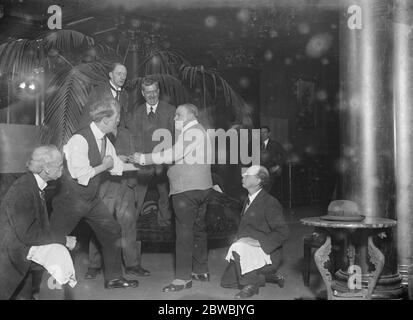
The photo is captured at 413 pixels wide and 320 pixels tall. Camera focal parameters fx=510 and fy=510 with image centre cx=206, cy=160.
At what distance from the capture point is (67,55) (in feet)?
21.1

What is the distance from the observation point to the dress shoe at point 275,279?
4191 millimetres

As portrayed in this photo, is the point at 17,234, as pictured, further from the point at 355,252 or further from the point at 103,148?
the point at 355,252

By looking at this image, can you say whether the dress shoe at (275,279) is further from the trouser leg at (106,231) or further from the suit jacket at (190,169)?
the trouser leg at (106,231)

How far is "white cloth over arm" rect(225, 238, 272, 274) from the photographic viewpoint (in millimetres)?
3850

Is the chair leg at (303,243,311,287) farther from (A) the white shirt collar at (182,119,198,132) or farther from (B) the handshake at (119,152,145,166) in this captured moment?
(B) the handshake at (119,152,145,166)

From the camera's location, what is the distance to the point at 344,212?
3.38 meters

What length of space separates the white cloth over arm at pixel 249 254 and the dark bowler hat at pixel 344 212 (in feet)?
2.29

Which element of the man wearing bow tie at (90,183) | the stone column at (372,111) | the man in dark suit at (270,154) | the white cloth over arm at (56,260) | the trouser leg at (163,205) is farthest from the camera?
the man in dark suit at (270,154)

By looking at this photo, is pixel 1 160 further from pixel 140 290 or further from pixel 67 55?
pixel 140 290

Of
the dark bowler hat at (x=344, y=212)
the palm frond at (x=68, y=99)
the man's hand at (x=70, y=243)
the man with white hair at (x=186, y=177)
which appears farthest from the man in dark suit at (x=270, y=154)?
the man's hand at (x=70, y=243)

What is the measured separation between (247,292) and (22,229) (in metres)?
1.71

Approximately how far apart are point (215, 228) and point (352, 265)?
2649mm

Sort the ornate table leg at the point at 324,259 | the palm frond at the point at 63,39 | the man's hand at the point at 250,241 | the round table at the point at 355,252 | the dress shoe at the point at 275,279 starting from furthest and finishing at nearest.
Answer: the palm frond at the point at 63,39 → the dress shoe at the point at 275,279 → the man's hand at the point at 250,241 → the ornate table leg at the point at 324,259 → the round table at the point at 355,252

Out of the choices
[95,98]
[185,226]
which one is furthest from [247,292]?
[95,98]
